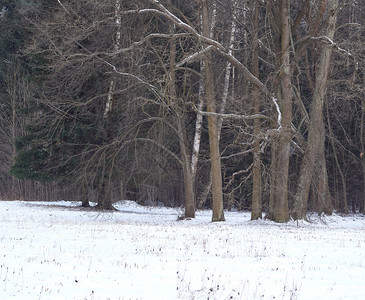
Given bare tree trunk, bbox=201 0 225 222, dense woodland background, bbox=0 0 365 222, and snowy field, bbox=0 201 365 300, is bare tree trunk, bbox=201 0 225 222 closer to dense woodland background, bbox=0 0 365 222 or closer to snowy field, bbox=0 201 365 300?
dense woodland background, bbox=0 0 365 222

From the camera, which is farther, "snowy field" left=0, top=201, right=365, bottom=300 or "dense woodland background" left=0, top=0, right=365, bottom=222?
"dense woodland background" left=0, top=0, right=365, bottom=222

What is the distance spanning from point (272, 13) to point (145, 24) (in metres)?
5.21

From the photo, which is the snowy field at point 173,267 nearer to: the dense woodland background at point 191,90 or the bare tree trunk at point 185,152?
the dense woodland background at point 191,90

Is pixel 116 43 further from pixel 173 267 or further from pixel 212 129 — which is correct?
pixel 173 267

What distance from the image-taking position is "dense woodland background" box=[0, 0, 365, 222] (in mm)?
21047

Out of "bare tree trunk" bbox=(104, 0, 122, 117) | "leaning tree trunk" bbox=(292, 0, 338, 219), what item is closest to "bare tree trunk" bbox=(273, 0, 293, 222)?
"leaning tree trunk" bbox=(292, 0, 338, 219)

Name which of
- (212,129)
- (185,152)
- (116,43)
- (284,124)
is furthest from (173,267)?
(116,43)

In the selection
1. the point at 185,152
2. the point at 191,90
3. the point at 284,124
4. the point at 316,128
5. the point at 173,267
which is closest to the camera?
the point at 173,267

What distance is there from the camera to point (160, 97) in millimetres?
21938

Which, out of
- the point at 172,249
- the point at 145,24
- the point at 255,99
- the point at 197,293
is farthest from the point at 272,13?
the point at 197,293

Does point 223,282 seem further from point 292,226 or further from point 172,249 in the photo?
point 292,226

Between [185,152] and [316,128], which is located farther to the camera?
[185,152]

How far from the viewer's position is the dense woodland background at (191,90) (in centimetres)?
2105

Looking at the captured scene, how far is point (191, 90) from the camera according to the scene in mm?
26297
